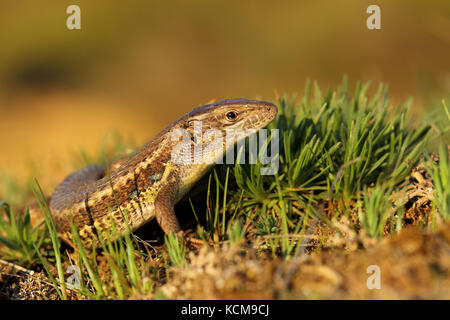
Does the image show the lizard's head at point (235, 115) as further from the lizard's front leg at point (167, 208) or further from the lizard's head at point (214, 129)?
the lizard's front leg at point (167, 208)

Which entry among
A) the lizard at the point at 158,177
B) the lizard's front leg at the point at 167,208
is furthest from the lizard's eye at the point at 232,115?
the lizard's front leg at the point at 167,208

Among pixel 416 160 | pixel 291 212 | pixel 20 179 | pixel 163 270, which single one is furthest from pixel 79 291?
pixel 20 179

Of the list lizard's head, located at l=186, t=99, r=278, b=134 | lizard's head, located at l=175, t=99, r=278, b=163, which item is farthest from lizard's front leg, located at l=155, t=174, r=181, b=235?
lizard's head, located at l=186, t=99, r=278, b=134

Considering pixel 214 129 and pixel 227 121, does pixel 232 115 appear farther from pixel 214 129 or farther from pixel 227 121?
pixel 214 129

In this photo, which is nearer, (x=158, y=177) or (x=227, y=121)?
(x=227, y=121)

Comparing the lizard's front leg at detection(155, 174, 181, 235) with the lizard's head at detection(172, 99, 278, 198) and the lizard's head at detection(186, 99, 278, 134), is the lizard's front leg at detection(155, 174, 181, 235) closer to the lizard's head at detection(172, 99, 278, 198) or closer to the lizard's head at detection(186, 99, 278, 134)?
the lizard's head at detection(172, 99, 278, 198)

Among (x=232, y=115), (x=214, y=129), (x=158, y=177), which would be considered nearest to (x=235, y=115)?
(x=232, y=115)

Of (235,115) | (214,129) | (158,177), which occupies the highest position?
(235,115)

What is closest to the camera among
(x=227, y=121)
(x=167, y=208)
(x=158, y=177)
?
(x=167, y=208)

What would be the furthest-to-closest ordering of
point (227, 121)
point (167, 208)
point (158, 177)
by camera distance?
point (158, 177) → point (227, 121) → point (167, 208)
